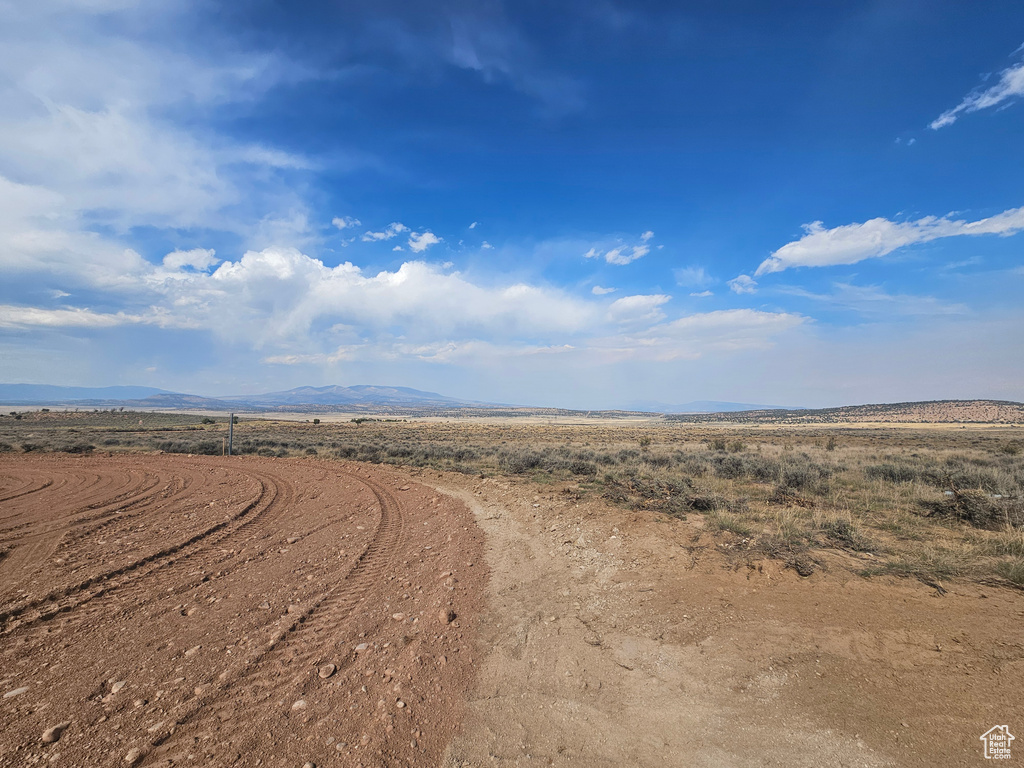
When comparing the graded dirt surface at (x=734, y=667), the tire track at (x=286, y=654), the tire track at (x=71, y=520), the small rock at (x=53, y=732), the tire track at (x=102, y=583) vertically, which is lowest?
the graded dirt surface at (x=734, y=667)

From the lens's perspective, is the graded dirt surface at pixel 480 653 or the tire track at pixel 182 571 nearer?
the graded dirt surface at pixel 480 653

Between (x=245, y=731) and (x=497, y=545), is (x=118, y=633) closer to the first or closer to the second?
(x=245, y=731)

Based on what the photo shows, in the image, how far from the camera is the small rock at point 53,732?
312 centimetres

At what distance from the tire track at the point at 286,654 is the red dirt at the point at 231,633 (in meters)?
0.02

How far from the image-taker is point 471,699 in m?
3.95

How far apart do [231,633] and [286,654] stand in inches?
34.2

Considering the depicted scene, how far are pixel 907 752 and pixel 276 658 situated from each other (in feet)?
18.0

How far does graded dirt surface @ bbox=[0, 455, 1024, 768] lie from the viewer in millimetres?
3334

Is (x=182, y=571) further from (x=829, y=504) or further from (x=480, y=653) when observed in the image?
(x=829, y=504)

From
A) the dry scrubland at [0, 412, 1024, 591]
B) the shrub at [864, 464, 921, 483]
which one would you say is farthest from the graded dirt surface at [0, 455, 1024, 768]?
the shrub at [864, 464, 921, 483]

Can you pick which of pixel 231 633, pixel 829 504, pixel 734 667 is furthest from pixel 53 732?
pixel 829 504

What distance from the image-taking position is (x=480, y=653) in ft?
15.3

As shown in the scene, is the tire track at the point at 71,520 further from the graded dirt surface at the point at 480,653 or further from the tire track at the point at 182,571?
the tire track at the point at 182,571

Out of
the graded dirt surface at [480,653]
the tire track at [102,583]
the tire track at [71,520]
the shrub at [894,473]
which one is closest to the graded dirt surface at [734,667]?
the graded dirt surface at [480,653]
